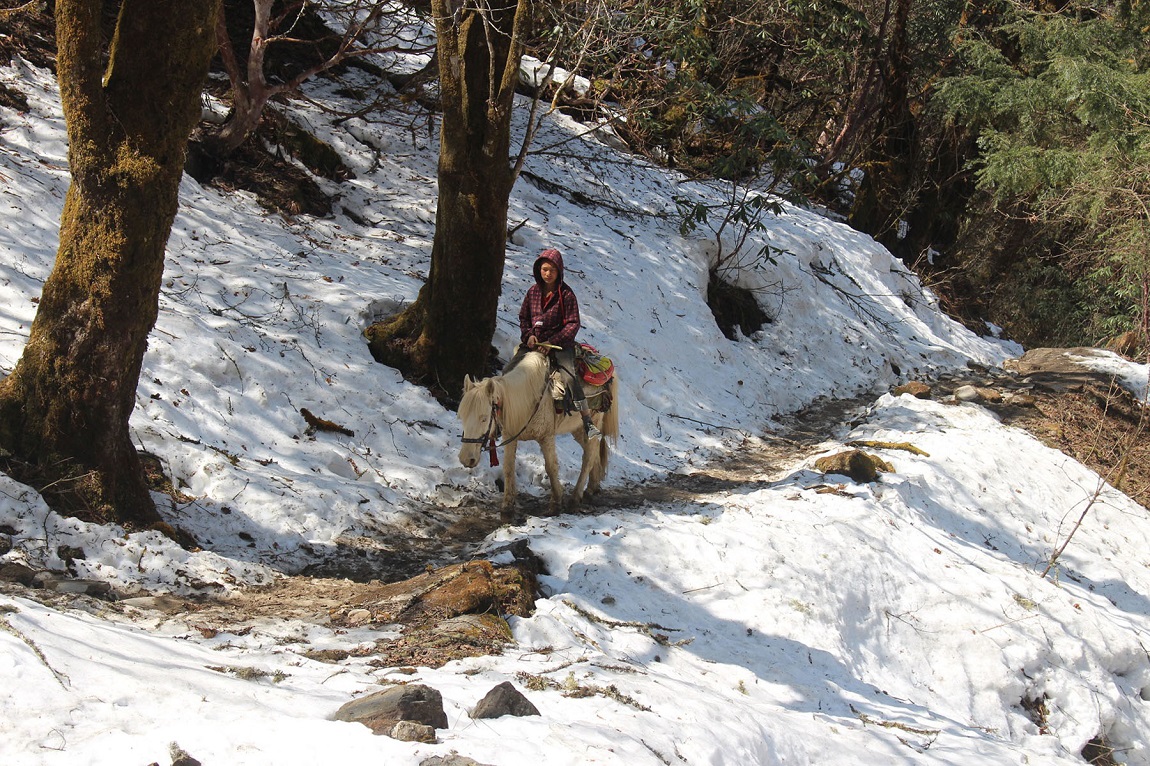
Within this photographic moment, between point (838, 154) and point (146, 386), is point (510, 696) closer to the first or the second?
point (146, 386)

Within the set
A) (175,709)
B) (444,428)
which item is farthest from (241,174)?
(175,709)

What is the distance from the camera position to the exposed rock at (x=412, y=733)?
3.43 meters

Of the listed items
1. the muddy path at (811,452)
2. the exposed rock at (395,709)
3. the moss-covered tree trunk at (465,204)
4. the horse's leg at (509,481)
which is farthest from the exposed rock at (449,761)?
the moss-covered tree trunk at (465,204)

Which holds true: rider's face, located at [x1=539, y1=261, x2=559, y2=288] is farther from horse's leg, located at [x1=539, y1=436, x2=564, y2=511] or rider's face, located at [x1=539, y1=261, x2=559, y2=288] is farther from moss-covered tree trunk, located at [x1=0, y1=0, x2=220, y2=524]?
moss-covered tree trunk, located at [x1=0, y1=0, x2=220, y2=524]

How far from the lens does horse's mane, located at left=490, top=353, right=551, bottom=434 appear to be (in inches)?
275

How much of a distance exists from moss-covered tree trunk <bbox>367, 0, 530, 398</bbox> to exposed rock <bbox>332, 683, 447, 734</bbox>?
552 centimetres

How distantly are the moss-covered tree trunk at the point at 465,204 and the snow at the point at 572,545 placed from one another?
1.83ft

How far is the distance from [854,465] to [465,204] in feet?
16.2

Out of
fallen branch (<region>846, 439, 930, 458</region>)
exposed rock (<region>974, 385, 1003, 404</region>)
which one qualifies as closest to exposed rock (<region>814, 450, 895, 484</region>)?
fallen branch (<region>846, 439, 930, 458</region>)

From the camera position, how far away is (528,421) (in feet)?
24.3

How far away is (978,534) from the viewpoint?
8.95 m

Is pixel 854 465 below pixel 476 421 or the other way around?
the other way around

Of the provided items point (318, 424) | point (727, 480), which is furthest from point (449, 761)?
point (727, 480)

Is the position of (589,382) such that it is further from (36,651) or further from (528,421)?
(36,651)
